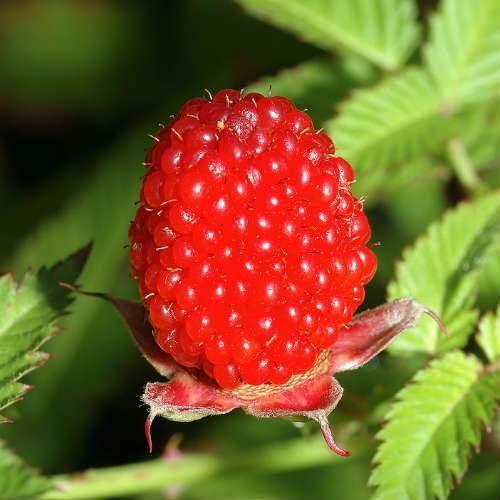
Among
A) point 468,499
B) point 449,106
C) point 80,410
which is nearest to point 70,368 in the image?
point 80,410

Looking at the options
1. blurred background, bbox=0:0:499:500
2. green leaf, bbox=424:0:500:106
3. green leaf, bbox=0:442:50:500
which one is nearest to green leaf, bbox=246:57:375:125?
blurred background, bbox=0:0:499:500

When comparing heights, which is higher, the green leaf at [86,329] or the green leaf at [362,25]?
the green leaf at [362,25]

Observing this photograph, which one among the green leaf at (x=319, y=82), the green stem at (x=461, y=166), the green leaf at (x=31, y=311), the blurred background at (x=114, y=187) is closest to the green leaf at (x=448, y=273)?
the blurred background at (x=114, y=187)

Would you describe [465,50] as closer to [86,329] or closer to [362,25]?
[362,25]

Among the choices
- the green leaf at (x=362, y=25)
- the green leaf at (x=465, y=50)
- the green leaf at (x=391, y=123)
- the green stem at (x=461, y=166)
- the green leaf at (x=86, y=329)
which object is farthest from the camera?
the green leaf at (x=86, y=329)

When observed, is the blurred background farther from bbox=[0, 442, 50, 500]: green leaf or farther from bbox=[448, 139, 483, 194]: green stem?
bbox=[448, 139, 483, 194]: green stem

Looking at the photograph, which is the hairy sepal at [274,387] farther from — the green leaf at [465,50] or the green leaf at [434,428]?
the green leaf at [465,50]

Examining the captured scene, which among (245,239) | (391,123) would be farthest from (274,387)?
(391,123)

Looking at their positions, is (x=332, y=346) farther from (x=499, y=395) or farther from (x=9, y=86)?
(x=9, y=86)
